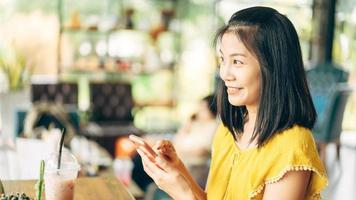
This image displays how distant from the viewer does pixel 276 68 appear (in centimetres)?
132

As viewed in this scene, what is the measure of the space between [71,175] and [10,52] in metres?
4.36

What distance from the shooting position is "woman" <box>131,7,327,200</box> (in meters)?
1.32

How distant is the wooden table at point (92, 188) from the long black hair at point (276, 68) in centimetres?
50

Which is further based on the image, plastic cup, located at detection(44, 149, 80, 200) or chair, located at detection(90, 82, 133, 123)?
chair, located at detection(90, 82, 133, 123)

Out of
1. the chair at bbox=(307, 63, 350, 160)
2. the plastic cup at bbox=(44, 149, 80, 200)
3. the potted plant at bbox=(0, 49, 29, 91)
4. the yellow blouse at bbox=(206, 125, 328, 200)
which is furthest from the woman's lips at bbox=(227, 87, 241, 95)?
the potted plant at bbox=(0, 49, 29, 91)

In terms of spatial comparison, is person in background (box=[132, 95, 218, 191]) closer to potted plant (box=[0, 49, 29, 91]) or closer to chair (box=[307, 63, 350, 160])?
chair (box=[307, 63, 350, 160])

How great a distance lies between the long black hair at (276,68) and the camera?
4.32 ft

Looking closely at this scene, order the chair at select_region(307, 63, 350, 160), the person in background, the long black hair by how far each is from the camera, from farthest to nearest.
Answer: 1. the chair at select_region(307, 63, 350, 160)
2. the person in background
3. the long black hair

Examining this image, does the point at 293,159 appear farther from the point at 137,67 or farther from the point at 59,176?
Answer: the point at 137,67

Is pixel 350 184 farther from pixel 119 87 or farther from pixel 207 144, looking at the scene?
pixel 119 87

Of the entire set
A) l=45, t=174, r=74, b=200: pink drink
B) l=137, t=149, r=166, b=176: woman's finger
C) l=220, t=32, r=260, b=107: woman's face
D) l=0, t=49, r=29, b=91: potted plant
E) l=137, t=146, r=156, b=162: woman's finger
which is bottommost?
l=0, t=49, r=29, b=91: potted plant

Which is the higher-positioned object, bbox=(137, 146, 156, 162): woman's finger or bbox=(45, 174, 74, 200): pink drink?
bbox=(137, 146, 156, 162): woman's finger

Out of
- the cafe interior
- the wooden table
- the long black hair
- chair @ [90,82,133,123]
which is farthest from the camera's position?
chair @ [90,82,133,123]

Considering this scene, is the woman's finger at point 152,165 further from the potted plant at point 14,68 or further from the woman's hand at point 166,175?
the potted plant at point 14,68
